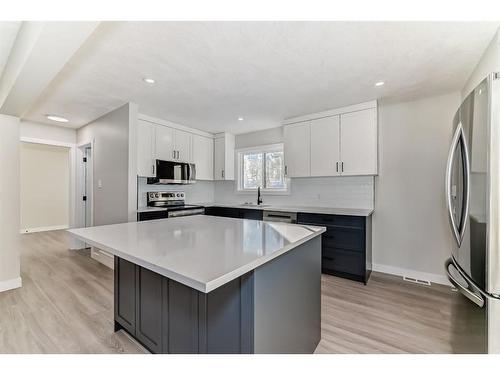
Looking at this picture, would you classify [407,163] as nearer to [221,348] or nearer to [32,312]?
[221,348]

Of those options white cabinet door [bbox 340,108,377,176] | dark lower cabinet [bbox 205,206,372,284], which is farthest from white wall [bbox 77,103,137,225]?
white cabinet door [bbox 340,108,377,176]

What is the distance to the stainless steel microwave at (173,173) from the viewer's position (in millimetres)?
3555

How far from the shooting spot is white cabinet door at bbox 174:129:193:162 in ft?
12.7

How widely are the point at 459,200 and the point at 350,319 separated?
128 centimetres

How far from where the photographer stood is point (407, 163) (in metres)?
2.95

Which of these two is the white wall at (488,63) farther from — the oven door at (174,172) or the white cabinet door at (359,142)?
the oven door at (174,172)

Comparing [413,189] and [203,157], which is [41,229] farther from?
[413,189]

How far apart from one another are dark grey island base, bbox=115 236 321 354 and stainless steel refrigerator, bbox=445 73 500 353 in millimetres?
903

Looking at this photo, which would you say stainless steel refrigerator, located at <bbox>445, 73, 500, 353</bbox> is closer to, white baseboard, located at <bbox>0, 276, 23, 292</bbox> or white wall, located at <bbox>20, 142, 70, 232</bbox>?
white baseboard, located at <bbox>0, 276, 23, 292</bbox>

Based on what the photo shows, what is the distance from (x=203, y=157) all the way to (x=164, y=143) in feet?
2.95

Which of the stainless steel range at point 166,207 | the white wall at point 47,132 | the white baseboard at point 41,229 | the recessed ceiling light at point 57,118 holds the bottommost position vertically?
the white baseboard at point 41,229

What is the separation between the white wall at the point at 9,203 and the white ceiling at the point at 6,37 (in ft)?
3.63

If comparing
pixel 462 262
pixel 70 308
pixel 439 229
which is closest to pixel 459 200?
pixel 462 262

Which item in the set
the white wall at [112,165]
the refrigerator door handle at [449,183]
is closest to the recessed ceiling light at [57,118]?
the white wall at [112,165]
